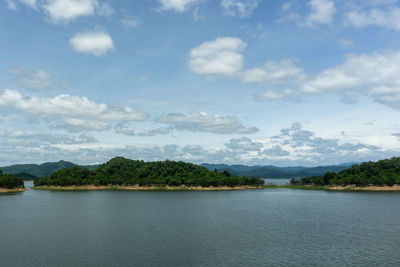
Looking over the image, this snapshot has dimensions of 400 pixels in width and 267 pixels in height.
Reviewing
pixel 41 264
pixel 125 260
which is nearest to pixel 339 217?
pixel 125 260

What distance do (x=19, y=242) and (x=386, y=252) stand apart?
64730 millimetres

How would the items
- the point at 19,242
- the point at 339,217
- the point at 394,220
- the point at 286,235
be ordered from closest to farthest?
the point at 19,242 < the point at 286,235 < the point at 394,220 < the point at 339,217

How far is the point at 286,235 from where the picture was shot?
6494 cm

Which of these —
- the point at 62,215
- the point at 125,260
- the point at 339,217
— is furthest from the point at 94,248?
the point at 339,217

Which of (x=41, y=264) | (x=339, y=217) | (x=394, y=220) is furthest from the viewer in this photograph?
(x=339, y=217)

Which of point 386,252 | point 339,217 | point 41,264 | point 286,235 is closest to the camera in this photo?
point 41,264

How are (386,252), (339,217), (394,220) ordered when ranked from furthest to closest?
1. (339,217)
2. (394,220)
3. (386,252)

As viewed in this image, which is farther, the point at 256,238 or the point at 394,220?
the point at 394,220

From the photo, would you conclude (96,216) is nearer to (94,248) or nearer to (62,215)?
(62,215)

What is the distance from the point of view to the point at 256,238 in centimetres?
6203

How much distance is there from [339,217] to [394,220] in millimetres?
13478

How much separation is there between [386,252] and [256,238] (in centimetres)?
2206

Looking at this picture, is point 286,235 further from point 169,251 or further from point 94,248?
point 94,248

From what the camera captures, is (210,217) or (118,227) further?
(210,217)
